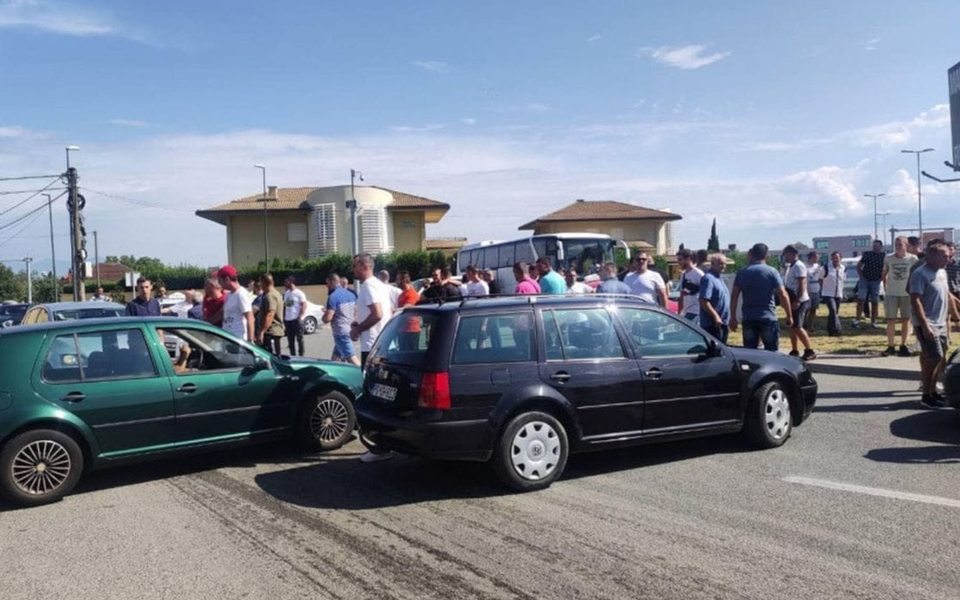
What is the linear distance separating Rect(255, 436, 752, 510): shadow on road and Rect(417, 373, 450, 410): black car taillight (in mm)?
730

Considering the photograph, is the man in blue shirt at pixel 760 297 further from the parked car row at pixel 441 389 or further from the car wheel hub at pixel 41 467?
the car wheel hub at pixel 41 467

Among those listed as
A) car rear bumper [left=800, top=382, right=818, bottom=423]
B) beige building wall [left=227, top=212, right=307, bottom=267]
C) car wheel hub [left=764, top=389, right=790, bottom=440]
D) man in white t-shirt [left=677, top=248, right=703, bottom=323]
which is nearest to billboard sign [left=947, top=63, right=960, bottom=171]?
man in white t-shirt [left=677, top=248, right=703, bottom=323]

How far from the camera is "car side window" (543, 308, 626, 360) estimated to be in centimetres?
634

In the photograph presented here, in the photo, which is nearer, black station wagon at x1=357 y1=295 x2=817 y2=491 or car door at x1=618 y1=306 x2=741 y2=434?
black station wagon at x1=357 y1=295 x2=817 y2=491

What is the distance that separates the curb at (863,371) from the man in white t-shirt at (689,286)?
226cm

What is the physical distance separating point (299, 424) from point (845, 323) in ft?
50.5

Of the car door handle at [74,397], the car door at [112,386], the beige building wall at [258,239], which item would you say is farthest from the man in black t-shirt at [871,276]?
the beige building wall at [258,239]


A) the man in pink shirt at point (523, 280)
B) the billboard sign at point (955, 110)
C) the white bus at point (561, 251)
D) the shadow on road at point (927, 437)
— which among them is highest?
the billboard sign at point (955, 110)

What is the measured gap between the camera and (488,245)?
3406 centimetres

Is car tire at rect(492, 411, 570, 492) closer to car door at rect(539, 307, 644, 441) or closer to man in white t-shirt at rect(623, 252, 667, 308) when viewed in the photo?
car door at rect(539, 307, 644, 441)

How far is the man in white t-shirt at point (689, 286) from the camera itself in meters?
11.2

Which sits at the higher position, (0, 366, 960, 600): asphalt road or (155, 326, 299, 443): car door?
(155, 326, 299, 443): car door

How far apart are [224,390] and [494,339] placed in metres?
2.59

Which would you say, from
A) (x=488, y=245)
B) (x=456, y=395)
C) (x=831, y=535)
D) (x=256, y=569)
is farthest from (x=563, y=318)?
(x=488, y=245)
